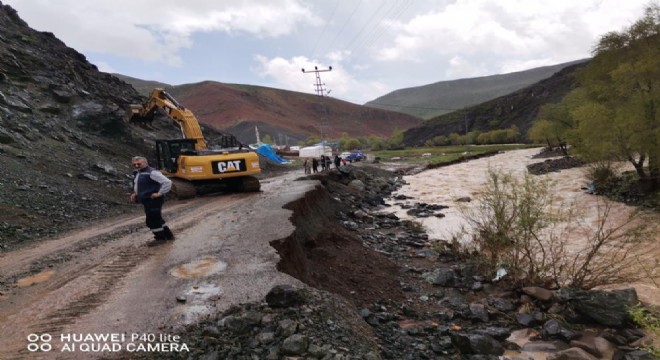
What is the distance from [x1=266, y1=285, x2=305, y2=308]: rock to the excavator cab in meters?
11.8

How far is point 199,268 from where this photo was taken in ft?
20.7

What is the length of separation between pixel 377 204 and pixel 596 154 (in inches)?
427

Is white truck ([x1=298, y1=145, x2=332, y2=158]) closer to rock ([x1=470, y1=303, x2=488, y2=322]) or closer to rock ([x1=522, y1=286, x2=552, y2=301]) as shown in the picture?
rock ([x1=522, y1=286, x2=552, y2=301])

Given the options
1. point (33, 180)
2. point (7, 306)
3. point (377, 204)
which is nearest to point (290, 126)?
point (377, 204)

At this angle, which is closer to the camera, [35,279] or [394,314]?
[35,279]

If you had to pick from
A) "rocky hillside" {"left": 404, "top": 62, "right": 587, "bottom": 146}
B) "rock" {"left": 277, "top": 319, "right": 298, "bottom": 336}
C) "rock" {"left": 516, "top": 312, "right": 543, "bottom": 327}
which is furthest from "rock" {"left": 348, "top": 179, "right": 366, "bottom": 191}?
"rocky hillside" {"left": 404, "top": 62, "right": 587, "bottom": 146}

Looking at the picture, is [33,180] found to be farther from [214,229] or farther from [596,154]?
[596,154]

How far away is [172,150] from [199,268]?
1058cm

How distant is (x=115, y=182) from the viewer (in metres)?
15.6

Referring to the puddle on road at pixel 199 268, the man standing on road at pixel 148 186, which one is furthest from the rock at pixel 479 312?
the man standing on road at pixel 148 186

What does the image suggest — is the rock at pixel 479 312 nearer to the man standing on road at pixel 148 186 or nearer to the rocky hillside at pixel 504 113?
the man standing on road at pixel 148 186

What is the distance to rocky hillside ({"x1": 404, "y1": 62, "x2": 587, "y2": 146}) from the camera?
10231 cm

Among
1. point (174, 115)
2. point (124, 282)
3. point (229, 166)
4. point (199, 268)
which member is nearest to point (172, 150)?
point (174, 115)

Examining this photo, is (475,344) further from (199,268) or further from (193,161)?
(193,161)
